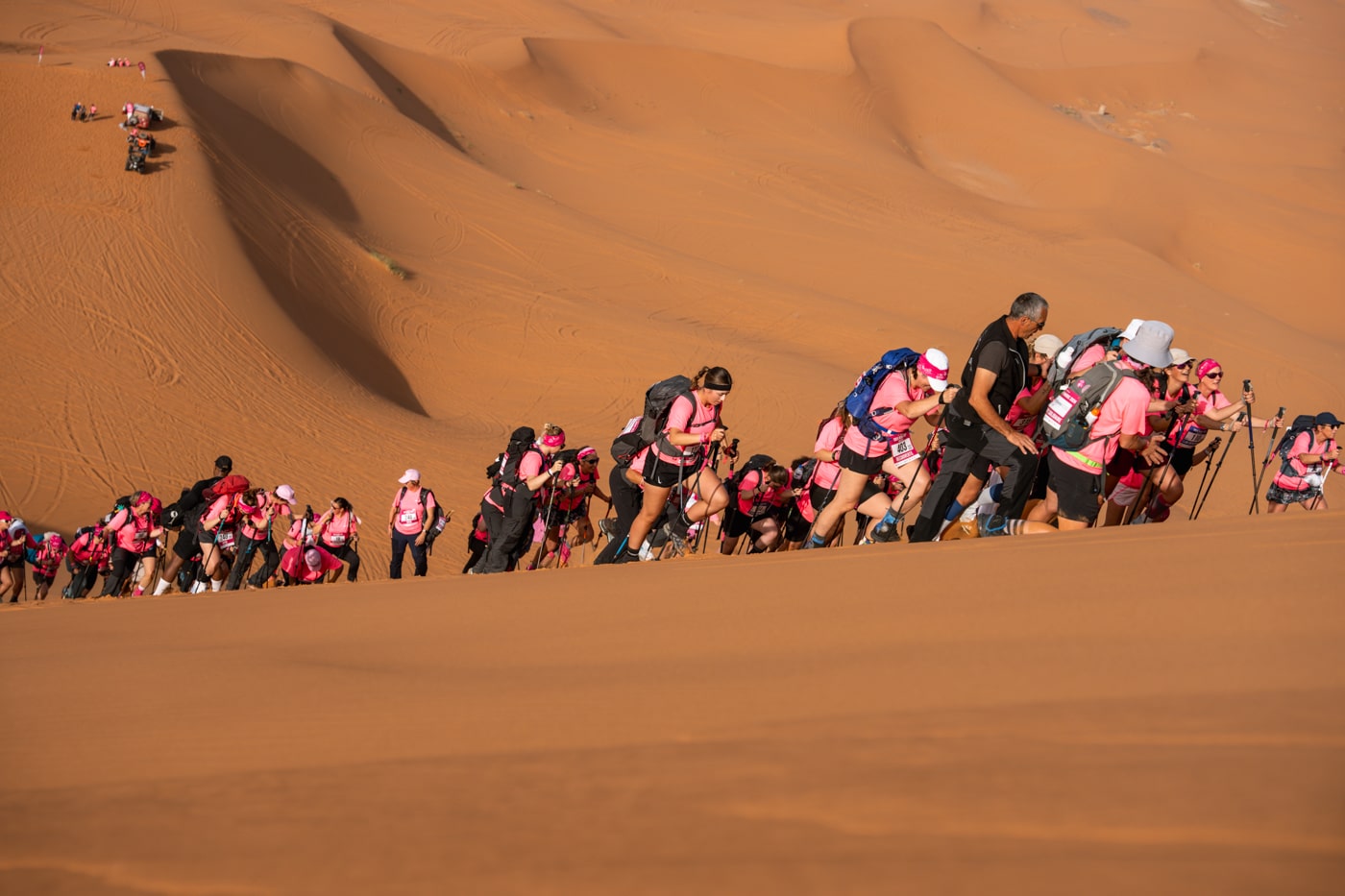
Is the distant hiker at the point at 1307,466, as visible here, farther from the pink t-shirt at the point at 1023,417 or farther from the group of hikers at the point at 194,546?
the group of hikers at the point at 194,546

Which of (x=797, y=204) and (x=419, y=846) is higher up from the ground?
(x=797, y=204)

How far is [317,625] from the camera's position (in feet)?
17.5

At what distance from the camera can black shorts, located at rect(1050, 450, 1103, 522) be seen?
6.57 meters

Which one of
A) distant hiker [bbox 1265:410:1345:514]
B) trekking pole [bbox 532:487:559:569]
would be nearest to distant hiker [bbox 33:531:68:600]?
trekking pole [bbox 532:487:559:569]

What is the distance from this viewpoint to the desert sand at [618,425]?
8.48 ft

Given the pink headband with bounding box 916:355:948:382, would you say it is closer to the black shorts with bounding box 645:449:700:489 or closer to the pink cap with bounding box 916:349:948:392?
the pink cap with bounding box 916:349:948:392

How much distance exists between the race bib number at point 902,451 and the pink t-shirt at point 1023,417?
2.29 ft

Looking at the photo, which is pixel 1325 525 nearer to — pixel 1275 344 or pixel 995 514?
pixel 995 514

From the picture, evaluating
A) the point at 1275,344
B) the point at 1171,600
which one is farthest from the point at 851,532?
the point at 1275,344

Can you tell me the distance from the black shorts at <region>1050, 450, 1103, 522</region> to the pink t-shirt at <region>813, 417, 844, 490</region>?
2.46m

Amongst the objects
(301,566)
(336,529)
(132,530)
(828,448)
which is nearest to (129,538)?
(132,530)

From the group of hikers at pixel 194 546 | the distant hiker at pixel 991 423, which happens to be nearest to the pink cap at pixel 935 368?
the distant hiker at pixel 991 423

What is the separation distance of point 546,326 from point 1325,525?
54.3 ft

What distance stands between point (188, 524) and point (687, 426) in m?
5.73
